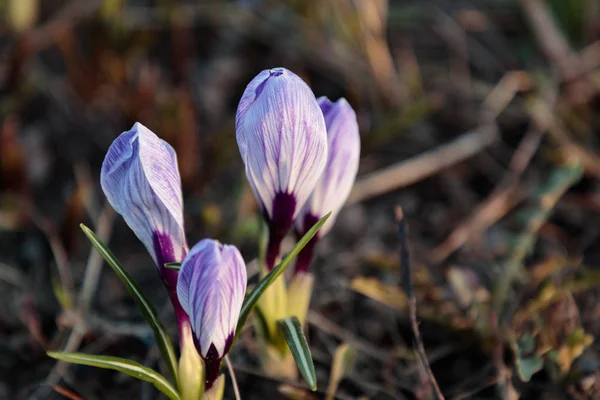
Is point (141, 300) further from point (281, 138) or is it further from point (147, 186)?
point (281, 138)

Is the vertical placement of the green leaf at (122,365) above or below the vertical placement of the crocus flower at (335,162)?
below

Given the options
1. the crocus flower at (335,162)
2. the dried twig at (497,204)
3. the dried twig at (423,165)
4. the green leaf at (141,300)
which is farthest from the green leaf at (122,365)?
the dried twig at (423,165)

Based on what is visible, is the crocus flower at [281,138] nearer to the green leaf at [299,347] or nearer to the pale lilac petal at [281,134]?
the pale lilac petal at [281,134]

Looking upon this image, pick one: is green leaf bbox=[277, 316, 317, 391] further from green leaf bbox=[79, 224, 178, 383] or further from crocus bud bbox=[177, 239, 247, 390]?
green leaf bbox=[79, 224, 178, 383]

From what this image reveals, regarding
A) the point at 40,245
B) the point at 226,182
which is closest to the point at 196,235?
the point at 226,182

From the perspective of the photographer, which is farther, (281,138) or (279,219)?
(279,219)

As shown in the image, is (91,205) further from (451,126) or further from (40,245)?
(451,126)

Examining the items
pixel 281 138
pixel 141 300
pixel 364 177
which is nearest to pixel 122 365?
pixel 141 300
